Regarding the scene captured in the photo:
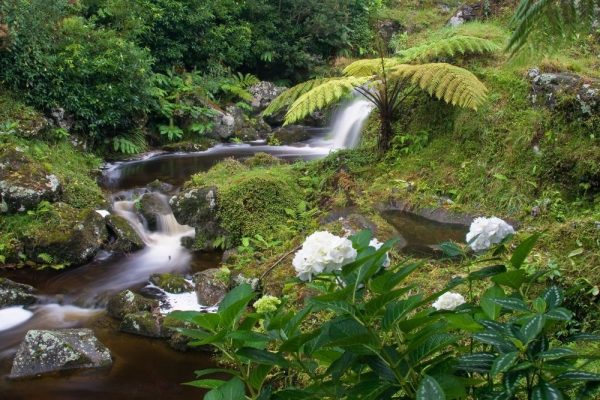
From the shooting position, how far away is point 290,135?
39.8 feet

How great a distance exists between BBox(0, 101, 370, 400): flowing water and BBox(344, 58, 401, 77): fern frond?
1.59 m

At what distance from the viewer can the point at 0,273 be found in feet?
19.7

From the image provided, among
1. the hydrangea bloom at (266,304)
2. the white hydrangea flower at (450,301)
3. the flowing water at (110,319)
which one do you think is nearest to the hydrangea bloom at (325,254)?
the white hydrangea flower at (450,301)

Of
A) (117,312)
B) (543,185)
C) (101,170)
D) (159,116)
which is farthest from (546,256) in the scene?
(159,116)

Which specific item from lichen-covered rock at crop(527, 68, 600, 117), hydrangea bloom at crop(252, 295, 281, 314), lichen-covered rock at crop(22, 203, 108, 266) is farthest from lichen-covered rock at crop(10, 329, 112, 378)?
lichen-covered rock at crop(527, 68, 600, 117)

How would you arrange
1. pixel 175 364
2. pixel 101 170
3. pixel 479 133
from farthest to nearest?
pixel 101 170, pixel 479 133, pixel 175 364

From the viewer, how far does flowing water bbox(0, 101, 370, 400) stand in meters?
3.98

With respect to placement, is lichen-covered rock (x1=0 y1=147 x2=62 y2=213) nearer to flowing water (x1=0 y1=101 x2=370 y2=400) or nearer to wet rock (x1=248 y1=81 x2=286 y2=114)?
flowing water (x1=0 y1=101 x2=370 y2=400)

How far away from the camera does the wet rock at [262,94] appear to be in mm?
13445

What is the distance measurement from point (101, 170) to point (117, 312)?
476 cm

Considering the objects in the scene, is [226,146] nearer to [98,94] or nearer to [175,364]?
[98,94]

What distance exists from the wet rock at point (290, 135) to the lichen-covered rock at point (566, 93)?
6731 mm

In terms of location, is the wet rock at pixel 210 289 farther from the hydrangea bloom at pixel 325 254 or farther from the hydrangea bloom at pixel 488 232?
the hydrangea bloom at pixel 325 254

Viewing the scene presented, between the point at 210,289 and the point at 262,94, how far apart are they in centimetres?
930
